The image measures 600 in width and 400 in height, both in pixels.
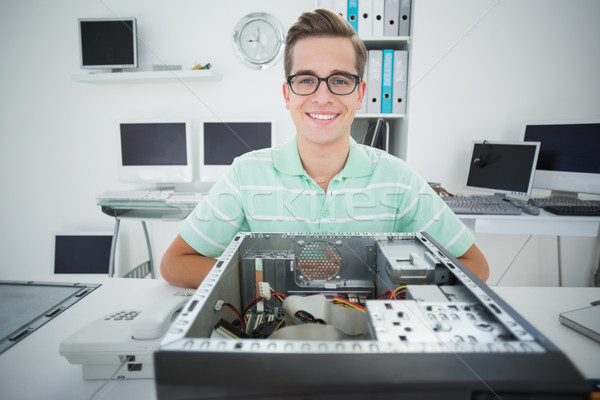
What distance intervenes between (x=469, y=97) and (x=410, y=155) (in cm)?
51

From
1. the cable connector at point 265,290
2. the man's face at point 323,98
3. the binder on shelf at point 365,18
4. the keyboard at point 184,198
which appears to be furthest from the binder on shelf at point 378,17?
the cable connector at point 265,290

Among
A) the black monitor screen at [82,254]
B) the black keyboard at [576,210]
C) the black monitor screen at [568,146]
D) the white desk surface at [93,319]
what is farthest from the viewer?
the black monitor screen at [82,254]

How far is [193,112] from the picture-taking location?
2.28m

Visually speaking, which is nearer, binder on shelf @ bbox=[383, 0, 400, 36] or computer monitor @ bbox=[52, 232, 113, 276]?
binder on shelf @ bbox=[383, 0, 400, 36]

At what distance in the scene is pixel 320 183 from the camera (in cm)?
109

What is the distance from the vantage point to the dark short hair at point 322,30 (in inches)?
38.5

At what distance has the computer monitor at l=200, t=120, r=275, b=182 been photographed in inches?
80.4

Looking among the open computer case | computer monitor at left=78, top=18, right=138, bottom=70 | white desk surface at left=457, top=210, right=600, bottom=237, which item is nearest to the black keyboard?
white desk surface at left=457, top=210, right=600, bottom=237

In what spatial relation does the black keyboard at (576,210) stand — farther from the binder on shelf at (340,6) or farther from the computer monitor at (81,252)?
the computer monitor at (81,252)

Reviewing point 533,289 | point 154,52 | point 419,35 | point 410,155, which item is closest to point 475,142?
point 410,155

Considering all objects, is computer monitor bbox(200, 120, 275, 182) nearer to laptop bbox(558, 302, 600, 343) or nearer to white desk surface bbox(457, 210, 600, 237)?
white desk surface bbox(457, 210, 600, 237)

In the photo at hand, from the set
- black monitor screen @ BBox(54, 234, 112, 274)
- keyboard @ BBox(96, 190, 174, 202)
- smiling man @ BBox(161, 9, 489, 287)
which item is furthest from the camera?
black monitor screen @ BBox(54, 234, 112, 274)

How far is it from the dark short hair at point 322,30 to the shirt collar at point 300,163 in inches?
10.5

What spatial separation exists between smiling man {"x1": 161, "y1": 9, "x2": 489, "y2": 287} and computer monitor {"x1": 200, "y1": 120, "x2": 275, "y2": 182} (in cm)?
97
